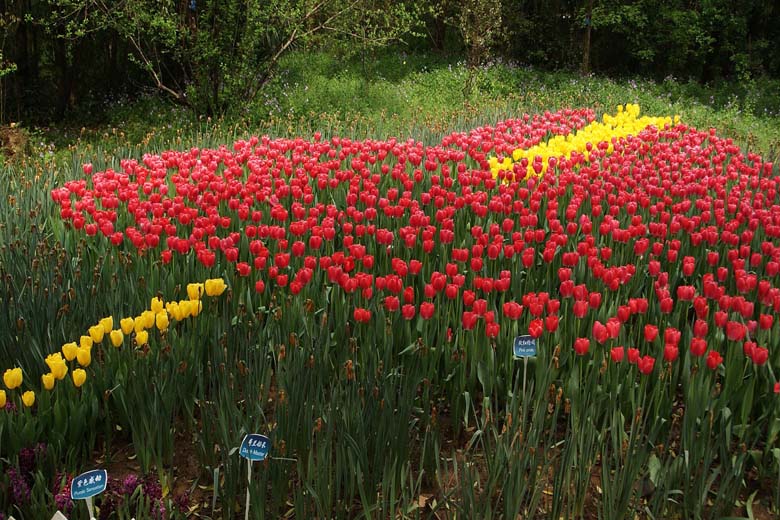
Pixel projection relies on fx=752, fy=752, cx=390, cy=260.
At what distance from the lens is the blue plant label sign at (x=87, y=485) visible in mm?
2021

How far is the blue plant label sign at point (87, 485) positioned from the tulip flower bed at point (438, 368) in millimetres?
300

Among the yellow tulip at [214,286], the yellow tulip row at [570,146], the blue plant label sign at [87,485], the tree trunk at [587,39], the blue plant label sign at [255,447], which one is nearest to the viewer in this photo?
the blue plant label sign at [87,485]

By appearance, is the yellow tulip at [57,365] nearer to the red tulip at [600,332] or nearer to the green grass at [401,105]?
the red tulip at [600,332]

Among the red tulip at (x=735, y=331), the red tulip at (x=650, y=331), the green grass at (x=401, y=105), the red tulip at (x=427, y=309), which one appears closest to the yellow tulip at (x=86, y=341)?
the red tulip at (x=427, y=309)

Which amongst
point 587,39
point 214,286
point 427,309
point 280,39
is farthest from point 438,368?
point 587,39

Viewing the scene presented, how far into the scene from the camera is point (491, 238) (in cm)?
439

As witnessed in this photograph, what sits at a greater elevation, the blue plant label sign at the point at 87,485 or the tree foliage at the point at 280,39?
the tree foliage at the point at 280,39

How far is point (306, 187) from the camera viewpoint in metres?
5.09

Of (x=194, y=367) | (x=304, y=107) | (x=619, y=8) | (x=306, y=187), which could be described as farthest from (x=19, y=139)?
(x=619, y=8)

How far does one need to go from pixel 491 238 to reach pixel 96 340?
7.73 feet

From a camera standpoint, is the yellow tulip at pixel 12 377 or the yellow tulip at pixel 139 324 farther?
the yellow tulip at pixel 139 324

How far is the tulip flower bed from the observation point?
2471mm

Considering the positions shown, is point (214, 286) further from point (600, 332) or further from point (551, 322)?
point (600, 332)

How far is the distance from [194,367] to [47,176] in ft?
12.7
